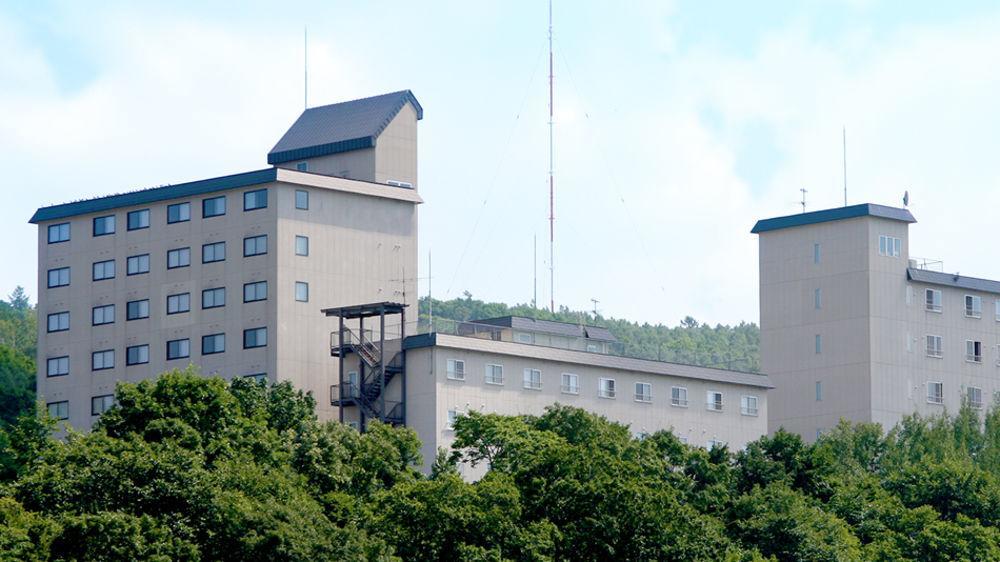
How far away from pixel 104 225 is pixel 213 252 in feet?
26.8

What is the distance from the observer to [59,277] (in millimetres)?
124062

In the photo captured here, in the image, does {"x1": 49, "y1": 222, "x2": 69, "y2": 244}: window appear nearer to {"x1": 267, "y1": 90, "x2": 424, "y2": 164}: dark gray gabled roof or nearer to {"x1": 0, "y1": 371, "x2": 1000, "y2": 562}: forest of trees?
{"x1": 267, "y1": 90, "x2": 424, "y2": 164}: dark gray gabled roof

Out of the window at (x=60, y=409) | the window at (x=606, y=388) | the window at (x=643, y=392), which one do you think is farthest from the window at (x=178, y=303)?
the window at (x=643, y=392)

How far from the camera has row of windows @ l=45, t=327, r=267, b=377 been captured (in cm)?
11538

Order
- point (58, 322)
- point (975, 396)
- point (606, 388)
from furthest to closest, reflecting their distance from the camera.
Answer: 1. point (975, 396)
2. point (58, 322)
3. point (606, 388)

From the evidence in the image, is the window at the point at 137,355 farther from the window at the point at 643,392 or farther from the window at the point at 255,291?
the window at the point at 643,392

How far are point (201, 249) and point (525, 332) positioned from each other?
1908cm

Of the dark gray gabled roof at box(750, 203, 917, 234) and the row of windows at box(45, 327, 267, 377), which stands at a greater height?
the dark gray gabled roof at box(750, 203, 917, 234)

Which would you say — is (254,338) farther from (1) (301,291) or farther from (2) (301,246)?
(2) (301,246)

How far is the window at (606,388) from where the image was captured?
382 feet

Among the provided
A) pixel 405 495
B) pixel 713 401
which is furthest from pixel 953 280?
pixel 405 495

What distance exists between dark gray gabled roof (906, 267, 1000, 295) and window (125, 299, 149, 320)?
49.2 m

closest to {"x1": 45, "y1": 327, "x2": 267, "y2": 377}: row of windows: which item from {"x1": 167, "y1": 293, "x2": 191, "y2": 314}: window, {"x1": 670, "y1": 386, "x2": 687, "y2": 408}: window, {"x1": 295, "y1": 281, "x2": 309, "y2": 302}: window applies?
{"x1": 167, "y1": 293, "x2": 191, "y2": 314}: window

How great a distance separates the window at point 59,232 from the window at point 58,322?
4373 millimetres
